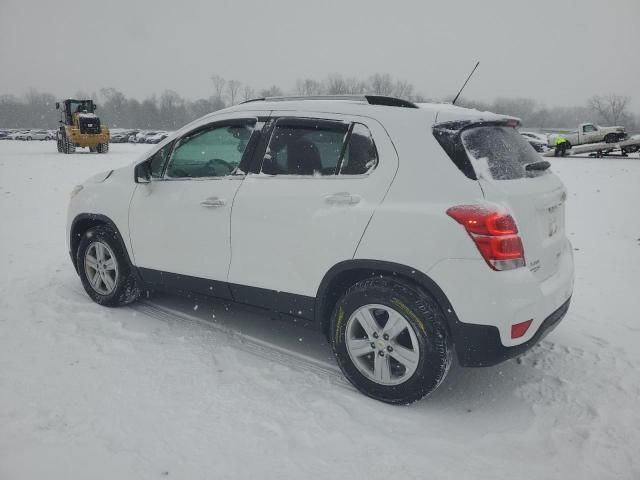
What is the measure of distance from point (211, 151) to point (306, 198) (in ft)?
3.63

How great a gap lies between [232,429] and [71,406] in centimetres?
103

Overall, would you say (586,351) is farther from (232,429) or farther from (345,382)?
(232,429)

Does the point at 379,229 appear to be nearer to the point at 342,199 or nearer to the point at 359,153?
the point at 342,199

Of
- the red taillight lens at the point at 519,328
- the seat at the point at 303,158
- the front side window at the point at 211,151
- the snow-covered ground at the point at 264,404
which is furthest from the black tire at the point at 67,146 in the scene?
the red taillight lens at the point at 519,328

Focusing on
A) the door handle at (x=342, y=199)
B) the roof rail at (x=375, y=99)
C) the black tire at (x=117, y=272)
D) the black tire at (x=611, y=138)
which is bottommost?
the black tire at (x=117, y=272)

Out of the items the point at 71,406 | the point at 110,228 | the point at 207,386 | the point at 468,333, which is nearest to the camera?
the point at 468,333

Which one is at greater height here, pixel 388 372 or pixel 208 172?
pixel 208 172

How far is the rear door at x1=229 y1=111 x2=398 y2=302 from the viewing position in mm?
2932

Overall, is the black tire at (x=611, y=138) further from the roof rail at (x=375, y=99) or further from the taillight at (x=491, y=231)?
the taillight at (x=491, y=231)

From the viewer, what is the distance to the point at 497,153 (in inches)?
113

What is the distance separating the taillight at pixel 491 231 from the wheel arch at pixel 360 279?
34 centimetres

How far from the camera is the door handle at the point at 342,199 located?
2934 mm

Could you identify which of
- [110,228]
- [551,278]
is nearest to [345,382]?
[551,278]

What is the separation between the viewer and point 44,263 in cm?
586
